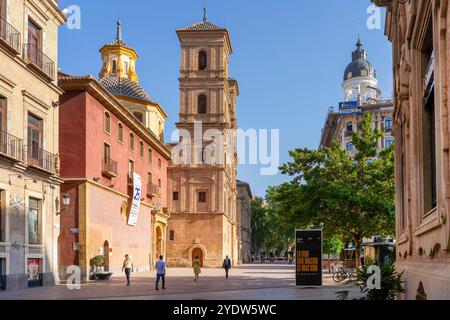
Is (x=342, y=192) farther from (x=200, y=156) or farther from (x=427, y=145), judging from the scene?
(x=200, y=156)

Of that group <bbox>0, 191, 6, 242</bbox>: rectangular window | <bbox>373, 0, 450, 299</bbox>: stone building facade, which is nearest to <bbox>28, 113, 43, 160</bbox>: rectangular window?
<bbox>0, 191, 6, 242</bbox>: rectangular window

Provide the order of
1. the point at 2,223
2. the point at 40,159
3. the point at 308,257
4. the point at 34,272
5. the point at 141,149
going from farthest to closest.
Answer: the point at 141,149
the point at 40,159
the point at 308,257
the point at 34,272
the point at 2,223

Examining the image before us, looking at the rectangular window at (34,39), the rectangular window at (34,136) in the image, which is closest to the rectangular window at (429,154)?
the rectangular window at (34,136)

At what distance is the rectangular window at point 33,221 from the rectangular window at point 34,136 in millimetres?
2016

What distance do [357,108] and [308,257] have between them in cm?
6263

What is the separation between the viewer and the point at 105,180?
38.1 m

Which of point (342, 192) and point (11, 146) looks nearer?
point (11, 146)

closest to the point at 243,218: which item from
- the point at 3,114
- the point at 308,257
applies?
the point at 308,257

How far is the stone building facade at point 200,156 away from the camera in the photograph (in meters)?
68.9

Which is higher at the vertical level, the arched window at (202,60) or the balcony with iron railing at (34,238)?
the arched window at (202,60)

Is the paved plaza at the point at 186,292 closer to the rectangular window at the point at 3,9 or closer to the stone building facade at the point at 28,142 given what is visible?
the stone building facade at the point at 28,142

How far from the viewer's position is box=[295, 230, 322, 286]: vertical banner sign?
2739cm

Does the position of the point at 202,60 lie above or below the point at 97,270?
above

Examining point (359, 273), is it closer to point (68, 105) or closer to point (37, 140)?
point (37, 140)
